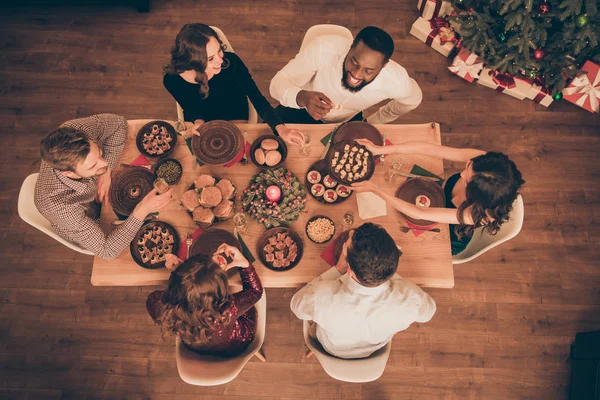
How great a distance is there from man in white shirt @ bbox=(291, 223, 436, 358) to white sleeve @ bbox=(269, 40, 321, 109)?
103 centimetres

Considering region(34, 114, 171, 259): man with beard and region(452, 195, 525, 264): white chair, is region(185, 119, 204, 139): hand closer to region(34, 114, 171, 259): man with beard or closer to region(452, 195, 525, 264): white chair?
region(34, 114, 171, 259): man with beard

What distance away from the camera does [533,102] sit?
330cm

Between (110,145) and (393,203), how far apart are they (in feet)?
5.25

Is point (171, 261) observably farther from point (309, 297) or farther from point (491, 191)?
point (491, 191)

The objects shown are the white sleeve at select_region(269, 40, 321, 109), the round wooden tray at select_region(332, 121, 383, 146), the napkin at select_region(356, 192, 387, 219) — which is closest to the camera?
the napkin at select_region(356, 192, 387, 219)

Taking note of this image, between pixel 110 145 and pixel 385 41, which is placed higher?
pixel 385 41

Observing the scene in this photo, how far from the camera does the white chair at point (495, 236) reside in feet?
6.50

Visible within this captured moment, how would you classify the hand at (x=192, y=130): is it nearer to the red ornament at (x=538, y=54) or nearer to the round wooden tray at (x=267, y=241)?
the round wooden tray at (x=267, y=241)

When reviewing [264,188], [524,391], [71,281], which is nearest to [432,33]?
[264,188]

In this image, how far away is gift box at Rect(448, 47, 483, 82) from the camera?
321 cm

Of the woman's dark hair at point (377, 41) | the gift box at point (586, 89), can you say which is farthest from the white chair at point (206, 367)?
the gift box at point (586, 89)

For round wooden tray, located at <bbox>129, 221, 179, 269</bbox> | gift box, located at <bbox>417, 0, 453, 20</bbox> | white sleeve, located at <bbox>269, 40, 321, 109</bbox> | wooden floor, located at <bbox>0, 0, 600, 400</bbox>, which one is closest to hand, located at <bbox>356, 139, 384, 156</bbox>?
white sleeve, located at <bbox>269, 40, 321, 109</bbox>

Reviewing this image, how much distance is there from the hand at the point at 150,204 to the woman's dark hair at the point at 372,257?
0.99 m

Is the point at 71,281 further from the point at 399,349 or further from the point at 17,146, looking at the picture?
the point at 399,349
